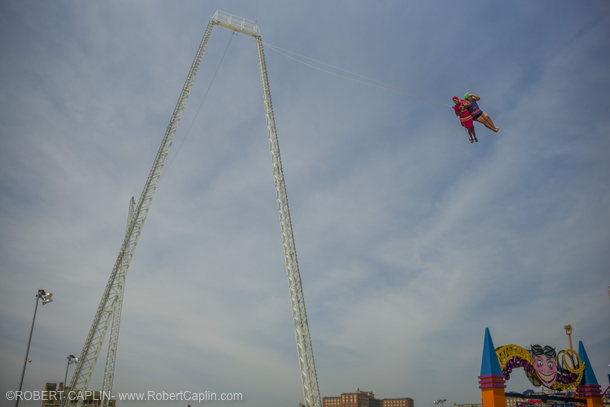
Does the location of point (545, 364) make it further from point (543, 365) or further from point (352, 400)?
point (352, 400)

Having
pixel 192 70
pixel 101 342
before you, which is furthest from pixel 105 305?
pixel 192 70

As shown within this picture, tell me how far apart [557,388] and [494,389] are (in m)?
10.5

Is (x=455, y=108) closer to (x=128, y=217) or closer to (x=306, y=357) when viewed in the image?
(x=306, y=357)

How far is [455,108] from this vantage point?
25.2 meters

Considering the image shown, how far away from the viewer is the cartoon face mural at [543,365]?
3234 cm

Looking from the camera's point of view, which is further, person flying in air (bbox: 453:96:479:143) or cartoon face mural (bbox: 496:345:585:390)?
cartoon face mural (bbox: 496:345:585:390)

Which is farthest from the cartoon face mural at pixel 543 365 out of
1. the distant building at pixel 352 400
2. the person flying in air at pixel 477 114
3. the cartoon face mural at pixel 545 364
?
the distant building at pixel 352 400

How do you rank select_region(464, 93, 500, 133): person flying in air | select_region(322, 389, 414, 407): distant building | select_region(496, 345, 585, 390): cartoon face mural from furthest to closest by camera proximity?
select_region(322, 389, 414, 407): distant building → select_region(496, 345, 585, 390): cartoon face mural → select_region(464, 93, 500, 133): person flying in air

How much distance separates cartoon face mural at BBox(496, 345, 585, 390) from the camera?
32.3 m

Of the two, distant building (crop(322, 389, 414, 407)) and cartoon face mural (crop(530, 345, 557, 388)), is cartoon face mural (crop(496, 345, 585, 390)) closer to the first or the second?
cartoon face mural (crop(530, 345, 557, 388))

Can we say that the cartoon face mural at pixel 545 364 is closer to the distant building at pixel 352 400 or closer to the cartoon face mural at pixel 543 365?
the cartoon face mural at pixel 543 365

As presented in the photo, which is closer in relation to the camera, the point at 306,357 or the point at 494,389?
the point at 494,389

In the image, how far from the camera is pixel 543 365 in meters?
34.8

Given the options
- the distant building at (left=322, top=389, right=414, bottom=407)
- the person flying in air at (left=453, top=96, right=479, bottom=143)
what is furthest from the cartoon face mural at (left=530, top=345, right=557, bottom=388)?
the distant building at (left=322, top=389, right=414, bottom=407)
